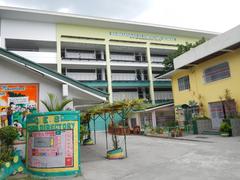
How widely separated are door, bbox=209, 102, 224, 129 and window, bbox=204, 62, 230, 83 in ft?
7.35

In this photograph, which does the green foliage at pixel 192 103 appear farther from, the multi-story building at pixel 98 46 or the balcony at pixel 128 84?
the balcony at pixel 128 84

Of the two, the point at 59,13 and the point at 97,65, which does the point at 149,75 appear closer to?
the point at 97,65

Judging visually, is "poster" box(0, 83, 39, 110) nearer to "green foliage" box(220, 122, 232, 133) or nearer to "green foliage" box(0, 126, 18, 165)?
"green foliage" box(0, 126, 18, 165)

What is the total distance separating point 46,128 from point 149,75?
30.1 m

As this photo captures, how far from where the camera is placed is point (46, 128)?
24.9 ft

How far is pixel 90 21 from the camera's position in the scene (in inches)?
1332

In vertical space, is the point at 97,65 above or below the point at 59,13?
below

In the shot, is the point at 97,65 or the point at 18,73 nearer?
the point at 18,73

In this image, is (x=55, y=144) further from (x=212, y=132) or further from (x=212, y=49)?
(x=212, y=49)

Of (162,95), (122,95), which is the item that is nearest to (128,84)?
(122,95)

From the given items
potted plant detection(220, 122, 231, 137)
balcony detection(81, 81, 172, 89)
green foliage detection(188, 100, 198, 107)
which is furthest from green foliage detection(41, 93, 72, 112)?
balcony detection(81, 81, 172, 89)

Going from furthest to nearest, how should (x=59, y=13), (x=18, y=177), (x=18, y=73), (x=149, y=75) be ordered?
1. (x=149, y=75)
2. (x=59, y=13)
3. (x=18, y=73)
4. (x=18, y=177)

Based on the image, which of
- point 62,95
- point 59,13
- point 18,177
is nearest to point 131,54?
point 59,13

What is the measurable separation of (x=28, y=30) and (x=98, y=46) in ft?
34.4
